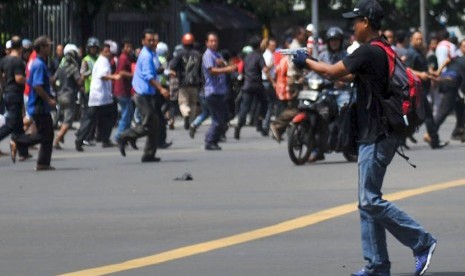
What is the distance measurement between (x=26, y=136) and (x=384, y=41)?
10.7 m

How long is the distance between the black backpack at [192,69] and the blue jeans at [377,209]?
18254 mm

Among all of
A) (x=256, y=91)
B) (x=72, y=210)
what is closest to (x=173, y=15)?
(x=256, y=91)

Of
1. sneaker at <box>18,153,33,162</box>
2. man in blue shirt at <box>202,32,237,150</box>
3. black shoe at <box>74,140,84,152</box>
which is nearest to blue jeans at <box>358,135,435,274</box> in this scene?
sneaker at <box>18,153,33,162</box>

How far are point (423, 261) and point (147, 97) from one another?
38.4ft

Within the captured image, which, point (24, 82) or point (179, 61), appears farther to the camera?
point (179, 61)

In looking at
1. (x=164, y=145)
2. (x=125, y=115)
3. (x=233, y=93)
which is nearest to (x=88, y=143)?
(x=125, y=115)

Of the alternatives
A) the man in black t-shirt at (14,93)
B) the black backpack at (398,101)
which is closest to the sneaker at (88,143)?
the man in black t-shirt at (14,93)

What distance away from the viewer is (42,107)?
1939cm

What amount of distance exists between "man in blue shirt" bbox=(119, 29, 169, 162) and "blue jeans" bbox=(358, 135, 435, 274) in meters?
10.9

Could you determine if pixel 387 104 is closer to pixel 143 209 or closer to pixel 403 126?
pixel 403 126

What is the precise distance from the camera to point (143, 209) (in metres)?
14.2

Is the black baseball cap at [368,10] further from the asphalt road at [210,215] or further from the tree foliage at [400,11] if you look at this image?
the tree foliage at [400,11]

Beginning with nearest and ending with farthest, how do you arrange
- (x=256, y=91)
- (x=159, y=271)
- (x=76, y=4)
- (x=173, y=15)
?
(x=159, y=271), (x=256, y=91), (x=76, y=4), (x=173, y=15)

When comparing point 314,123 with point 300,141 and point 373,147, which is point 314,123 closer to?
point 300,141
